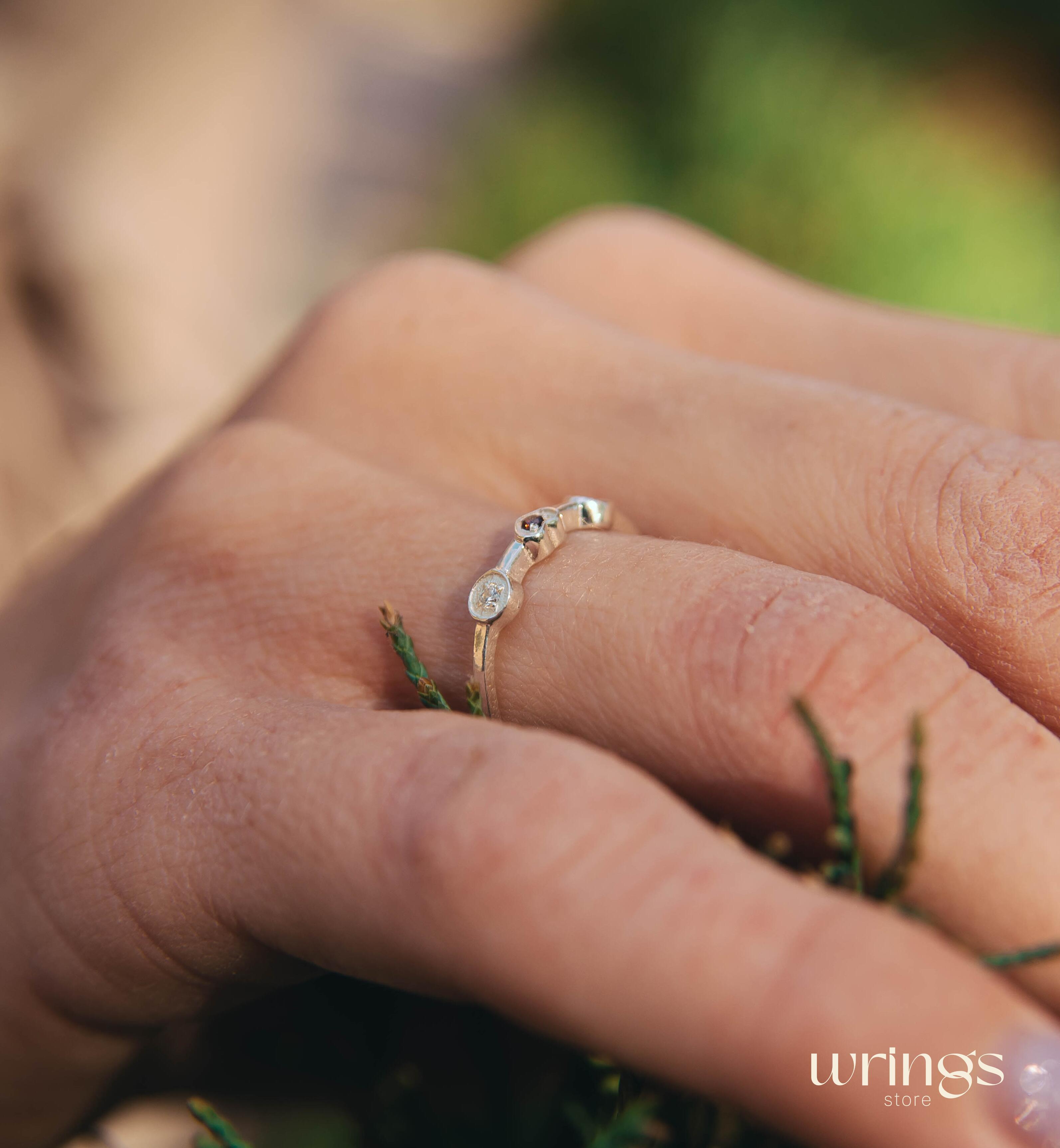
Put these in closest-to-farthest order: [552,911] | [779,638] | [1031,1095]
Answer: [1031,1095] → [552,911] → [779,638]

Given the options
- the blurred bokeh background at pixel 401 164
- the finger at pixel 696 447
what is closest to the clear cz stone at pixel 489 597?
the finger at pixel 696 447

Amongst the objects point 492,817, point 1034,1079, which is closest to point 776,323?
point 492,817

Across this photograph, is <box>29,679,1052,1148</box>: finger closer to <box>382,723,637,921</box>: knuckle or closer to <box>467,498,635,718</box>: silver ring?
<box>382,723,637,921</box>: knuckle

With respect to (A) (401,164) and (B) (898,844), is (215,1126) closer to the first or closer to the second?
(B) (898,844)

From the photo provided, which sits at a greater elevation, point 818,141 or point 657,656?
point 818,141

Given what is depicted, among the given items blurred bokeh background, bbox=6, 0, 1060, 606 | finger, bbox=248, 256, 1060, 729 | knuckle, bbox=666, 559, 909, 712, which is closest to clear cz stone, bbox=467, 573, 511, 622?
knuckle, bbox=666, 559, 909, 712

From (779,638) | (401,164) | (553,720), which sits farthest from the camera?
(401,164)
